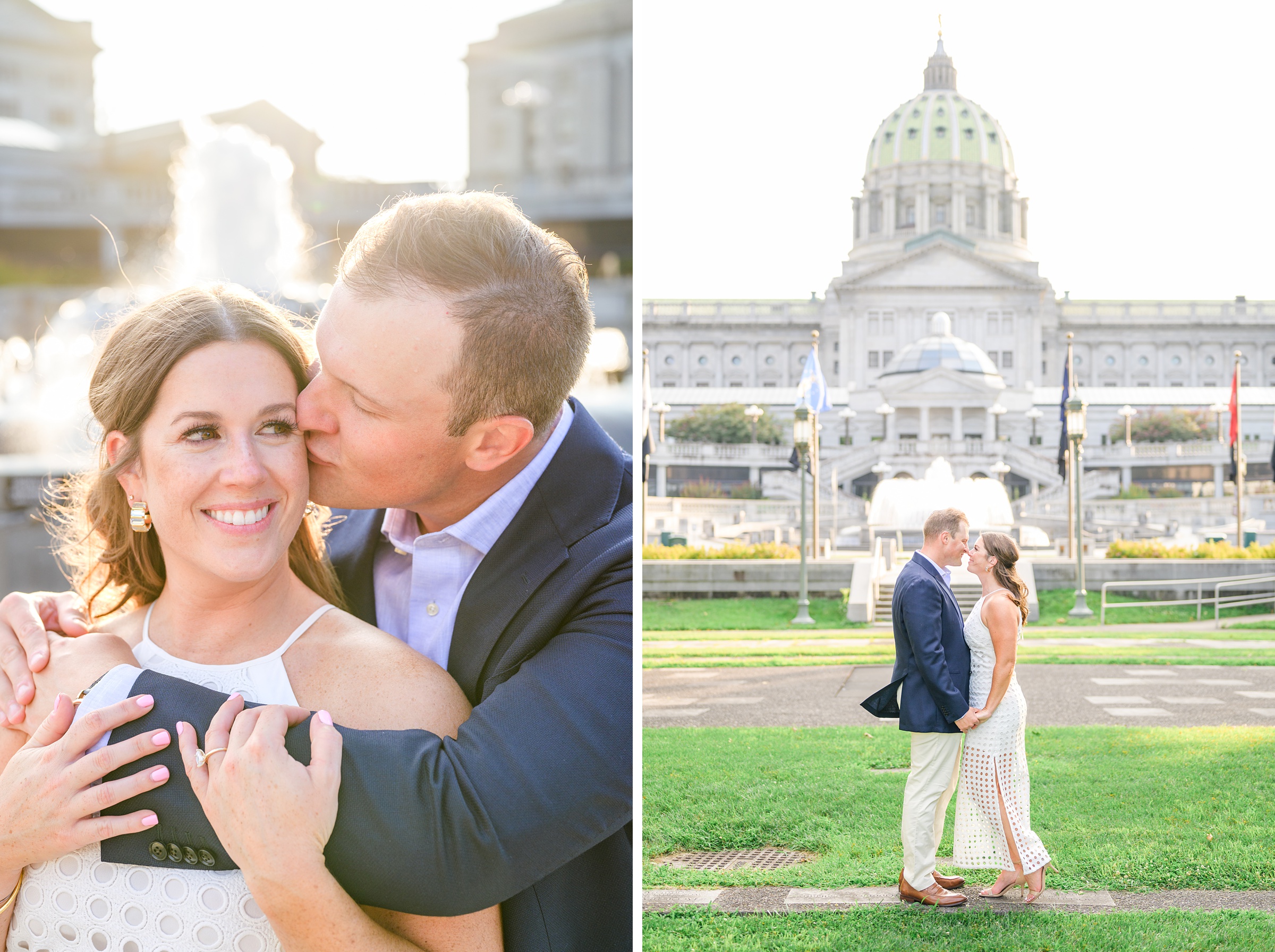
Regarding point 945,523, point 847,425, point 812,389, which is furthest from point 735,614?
point 847,425

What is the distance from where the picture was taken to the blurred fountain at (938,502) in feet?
45.3

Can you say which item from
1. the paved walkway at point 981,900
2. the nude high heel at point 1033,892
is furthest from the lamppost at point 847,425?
the nude high heel at point 1033,892

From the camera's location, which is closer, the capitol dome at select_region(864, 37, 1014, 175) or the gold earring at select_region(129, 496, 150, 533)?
the gold earring at select_region(129, 496, 150, 533)

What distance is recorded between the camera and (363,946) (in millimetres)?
2012

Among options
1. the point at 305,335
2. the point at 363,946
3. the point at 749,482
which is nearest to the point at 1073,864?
the point at 363,946

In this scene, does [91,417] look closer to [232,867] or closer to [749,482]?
[232,867]

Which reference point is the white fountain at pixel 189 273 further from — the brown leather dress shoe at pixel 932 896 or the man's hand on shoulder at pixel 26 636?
the brown leather dress shoe at pixel 932 896

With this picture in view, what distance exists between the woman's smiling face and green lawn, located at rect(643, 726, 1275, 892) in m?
4.04

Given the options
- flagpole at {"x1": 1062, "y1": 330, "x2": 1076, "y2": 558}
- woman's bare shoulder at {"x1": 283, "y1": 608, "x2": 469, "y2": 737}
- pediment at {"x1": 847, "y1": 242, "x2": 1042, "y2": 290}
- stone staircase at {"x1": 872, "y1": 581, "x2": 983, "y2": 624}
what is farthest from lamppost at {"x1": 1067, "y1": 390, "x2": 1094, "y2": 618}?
woman's bare shoulder at {"x1": 283, "y1": 608, "x2": 469, "y2": 737}

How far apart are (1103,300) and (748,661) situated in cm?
3079

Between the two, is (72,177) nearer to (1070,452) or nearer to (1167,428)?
(1070,452)

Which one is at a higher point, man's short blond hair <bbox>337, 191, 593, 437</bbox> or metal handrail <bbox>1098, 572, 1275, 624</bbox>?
man's short blond hair <bbox>337, 191, 593, 437</bbox>

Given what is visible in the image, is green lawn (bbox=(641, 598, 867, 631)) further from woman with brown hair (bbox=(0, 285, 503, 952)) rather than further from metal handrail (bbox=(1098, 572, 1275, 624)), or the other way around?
woman with brown hair (bbox=(0, 285, 503, 952))

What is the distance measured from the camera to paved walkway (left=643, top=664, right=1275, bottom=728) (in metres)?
7.85
